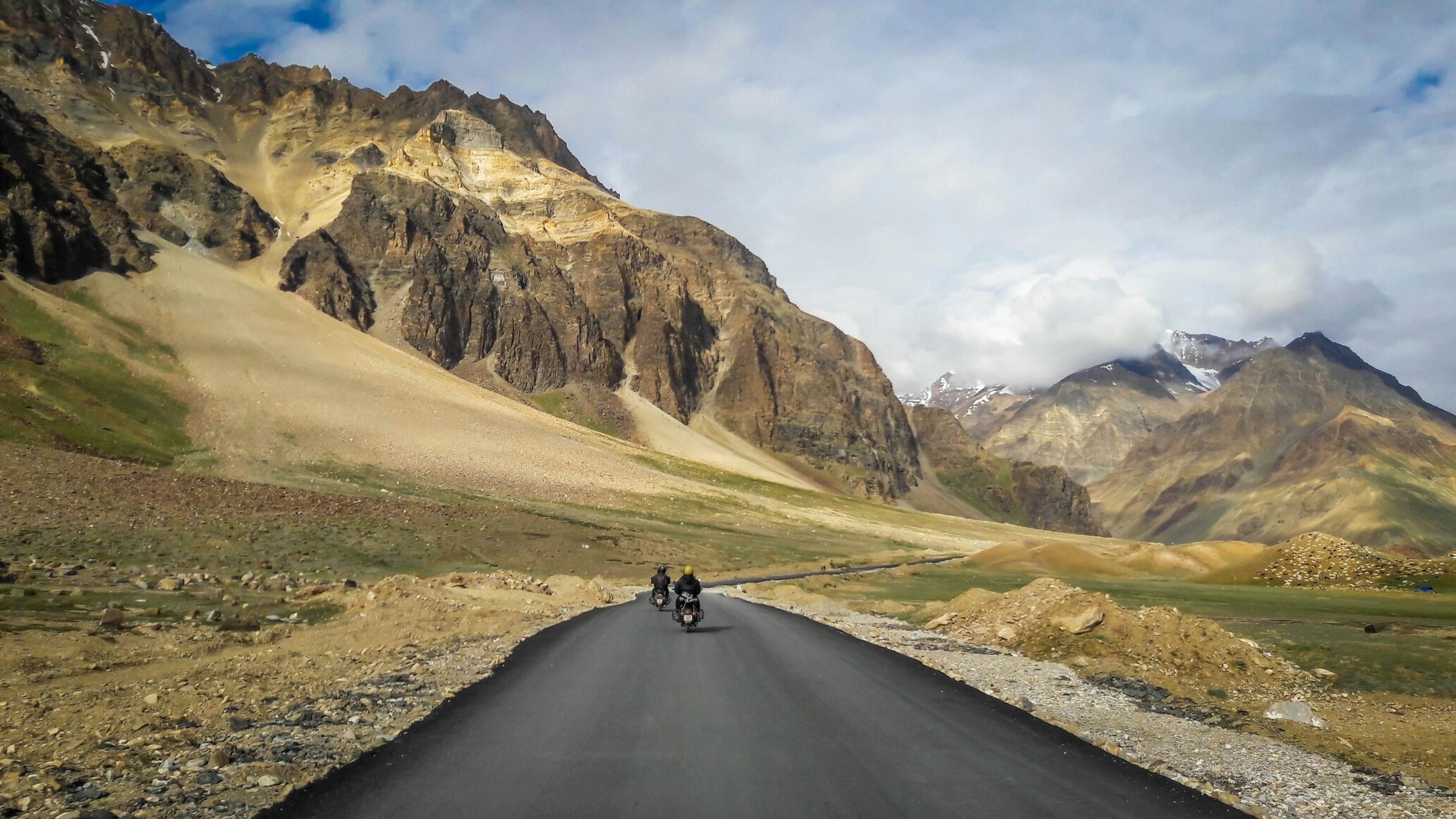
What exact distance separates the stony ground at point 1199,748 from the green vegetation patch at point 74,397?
78.3 metres

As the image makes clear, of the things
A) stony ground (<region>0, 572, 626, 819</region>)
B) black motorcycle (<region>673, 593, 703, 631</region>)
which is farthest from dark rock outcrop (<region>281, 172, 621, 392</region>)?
stony ground (<region>0, 572, 626, 819</region>)

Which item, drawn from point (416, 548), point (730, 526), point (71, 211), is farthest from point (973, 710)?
point (71, 211)

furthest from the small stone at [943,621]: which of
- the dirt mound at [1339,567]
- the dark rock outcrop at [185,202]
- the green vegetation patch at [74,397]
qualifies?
the dark rock outcrop at [185,202]

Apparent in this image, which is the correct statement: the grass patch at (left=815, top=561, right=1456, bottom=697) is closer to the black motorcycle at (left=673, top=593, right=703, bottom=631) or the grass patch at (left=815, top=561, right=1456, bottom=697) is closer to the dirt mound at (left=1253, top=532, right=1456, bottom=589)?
the dirt mound at (left=1253, top=532, right=1456, bottom=589)

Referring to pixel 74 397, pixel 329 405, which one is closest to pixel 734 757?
pixel 74 397

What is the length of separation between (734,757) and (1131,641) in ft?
48.8

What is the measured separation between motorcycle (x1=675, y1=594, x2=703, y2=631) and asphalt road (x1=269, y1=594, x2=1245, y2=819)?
7.90m

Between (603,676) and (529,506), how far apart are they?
260 feet

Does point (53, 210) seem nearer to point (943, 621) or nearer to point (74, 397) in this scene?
point (74, 397)

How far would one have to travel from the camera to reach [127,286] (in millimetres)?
127125

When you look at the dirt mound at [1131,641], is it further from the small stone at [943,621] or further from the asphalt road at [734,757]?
the asphalt road at [734,757]

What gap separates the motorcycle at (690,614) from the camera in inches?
955

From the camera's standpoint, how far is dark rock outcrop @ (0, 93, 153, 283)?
116 m

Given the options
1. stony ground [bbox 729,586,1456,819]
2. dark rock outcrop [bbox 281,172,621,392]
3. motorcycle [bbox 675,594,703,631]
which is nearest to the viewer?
stony ground [bbox 729,586,1456,819]
